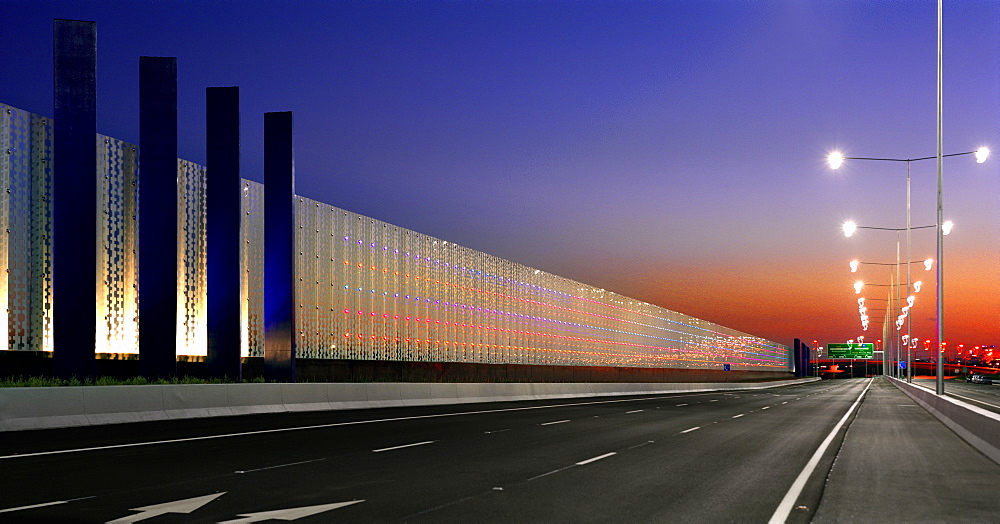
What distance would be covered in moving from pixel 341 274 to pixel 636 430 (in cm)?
1929

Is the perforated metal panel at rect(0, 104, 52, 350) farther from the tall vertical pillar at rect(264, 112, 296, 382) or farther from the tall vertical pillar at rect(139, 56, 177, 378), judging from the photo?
the tall vertical pillar at rect(264, 112, 296, 382)

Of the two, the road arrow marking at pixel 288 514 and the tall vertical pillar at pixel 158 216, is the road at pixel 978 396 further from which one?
the road arrow marking at pixel 288 514

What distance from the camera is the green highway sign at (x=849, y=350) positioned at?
15412 cm

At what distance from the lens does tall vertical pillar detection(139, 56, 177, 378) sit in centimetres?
2917

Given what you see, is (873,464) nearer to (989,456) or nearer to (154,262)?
(989,456)

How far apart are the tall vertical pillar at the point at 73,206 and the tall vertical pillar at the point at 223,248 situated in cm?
599

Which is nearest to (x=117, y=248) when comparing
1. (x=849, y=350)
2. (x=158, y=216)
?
(x=158, y=216)

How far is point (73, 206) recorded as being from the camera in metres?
25.9

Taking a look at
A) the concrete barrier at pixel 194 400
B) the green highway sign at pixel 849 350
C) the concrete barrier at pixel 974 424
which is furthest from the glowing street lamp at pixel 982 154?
the green highway sign at pixel 849 350

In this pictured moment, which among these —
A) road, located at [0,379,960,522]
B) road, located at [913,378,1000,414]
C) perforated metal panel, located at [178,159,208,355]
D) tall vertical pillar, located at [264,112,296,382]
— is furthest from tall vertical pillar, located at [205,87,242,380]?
road, located at [913,378,1000,414]

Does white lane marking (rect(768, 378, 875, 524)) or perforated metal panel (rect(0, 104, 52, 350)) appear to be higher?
perforated metal panel (rect(0, 104, 52, 350))

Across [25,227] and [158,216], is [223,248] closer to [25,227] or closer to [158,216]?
[158,216]

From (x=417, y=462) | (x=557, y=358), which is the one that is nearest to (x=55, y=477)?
(x=417, y=462)

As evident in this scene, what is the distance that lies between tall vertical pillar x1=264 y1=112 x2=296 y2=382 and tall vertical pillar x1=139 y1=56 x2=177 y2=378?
4533 mm
